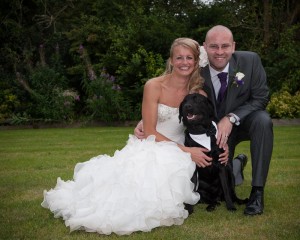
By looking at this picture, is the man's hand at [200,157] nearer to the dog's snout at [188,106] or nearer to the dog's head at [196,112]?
the dog's head at [196,112]

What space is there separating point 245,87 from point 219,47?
19.7 inches

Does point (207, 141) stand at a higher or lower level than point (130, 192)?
higher

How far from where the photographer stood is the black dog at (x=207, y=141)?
4.20m

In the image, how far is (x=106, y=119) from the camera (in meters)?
12.6

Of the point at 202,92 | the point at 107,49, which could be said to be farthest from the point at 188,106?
the point at 107,49

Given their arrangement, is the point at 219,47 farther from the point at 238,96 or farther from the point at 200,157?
the point at 200,157

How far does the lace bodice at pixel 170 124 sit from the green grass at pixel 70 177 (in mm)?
779

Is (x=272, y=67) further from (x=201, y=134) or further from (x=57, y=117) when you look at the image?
(x=201, y=134)

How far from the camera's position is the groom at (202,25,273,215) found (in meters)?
4.23

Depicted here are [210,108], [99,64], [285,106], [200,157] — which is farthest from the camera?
[99,64]

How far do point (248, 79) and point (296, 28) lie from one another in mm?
10390

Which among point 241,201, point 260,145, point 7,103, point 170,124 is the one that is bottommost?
point 7,103

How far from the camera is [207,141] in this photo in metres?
4.22

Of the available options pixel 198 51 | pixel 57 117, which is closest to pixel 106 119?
pixel 57 117
